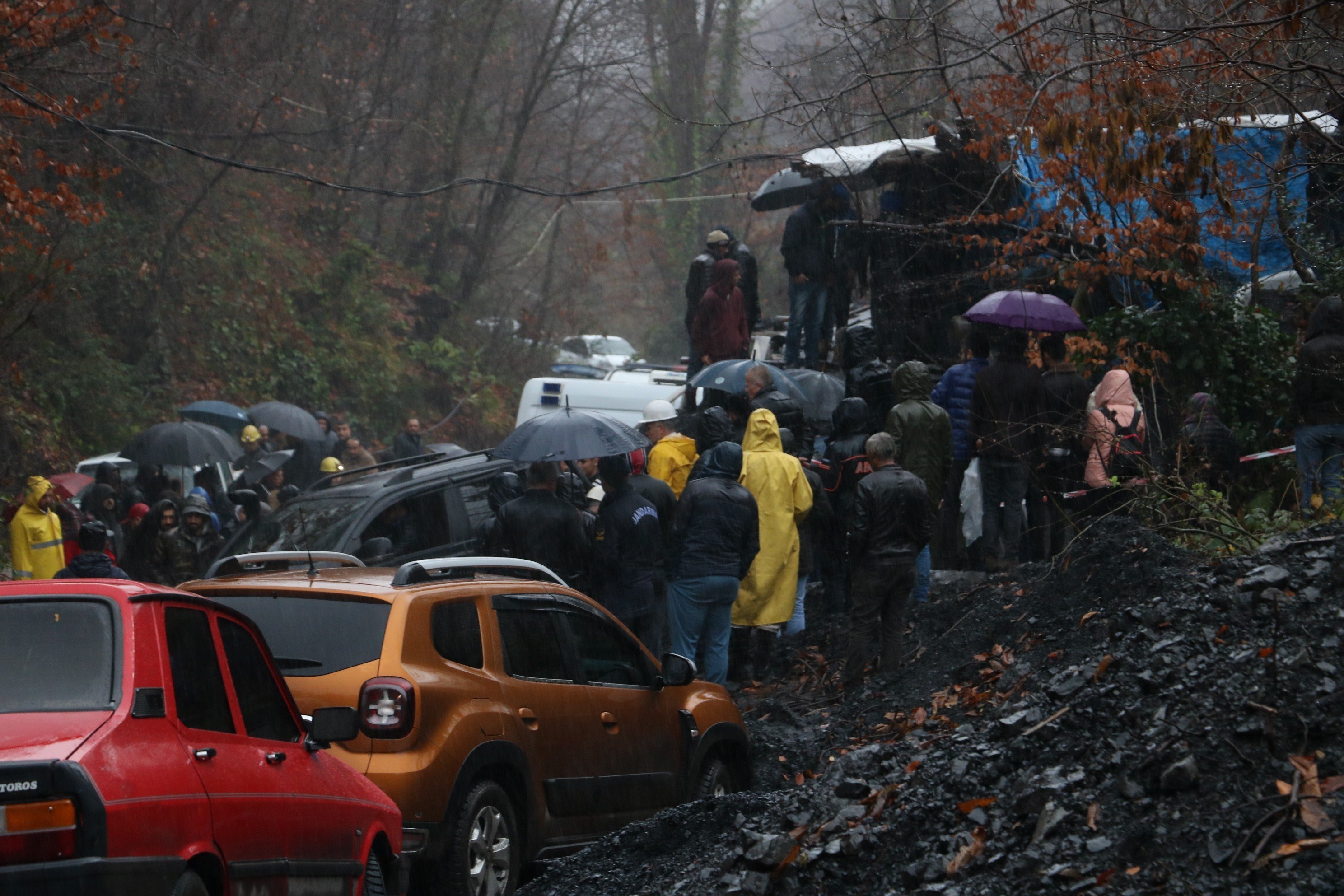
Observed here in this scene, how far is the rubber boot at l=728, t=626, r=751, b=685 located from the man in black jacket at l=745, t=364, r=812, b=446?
2065 millimetres

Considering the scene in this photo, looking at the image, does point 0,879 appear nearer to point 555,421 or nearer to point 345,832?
point 345,832

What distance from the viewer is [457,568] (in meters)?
6.60

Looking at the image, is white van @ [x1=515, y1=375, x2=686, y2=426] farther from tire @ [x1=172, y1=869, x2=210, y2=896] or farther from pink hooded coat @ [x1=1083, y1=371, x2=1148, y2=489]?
tire @ [x1=172, y1=869, x2=210, y2=896]

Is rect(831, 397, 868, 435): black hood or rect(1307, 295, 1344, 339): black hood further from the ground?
rect(1307, 295, 1344, 339): black hood

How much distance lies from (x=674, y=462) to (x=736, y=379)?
2.32 metres

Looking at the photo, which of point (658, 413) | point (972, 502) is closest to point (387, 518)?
point (658, 413)

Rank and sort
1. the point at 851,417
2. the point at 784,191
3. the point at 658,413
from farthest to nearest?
1. the point at 784,191
2. the point at 658,413
3. the point at 851,417

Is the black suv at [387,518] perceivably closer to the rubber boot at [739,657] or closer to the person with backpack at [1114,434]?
the rubber boot at [739,657]

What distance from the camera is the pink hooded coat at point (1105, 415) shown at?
10.2 metres

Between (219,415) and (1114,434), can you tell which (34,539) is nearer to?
(219,415)

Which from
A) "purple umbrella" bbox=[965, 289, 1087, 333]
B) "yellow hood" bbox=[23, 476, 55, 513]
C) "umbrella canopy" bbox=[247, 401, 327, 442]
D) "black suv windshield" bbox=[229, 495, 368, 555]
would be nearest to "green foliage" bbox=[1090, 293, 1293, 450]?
"purple umbrella" bbox=[965, 289, 1087, 333]

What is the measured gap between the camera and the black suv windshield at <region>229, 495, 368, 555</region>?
10078mm

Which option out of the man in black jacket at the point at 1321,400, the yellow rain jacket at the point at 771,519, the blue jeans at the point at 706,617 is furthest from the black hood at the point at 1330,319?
the blue jeans at the point at 706,617

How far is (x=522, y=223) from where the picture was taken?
4372cm
